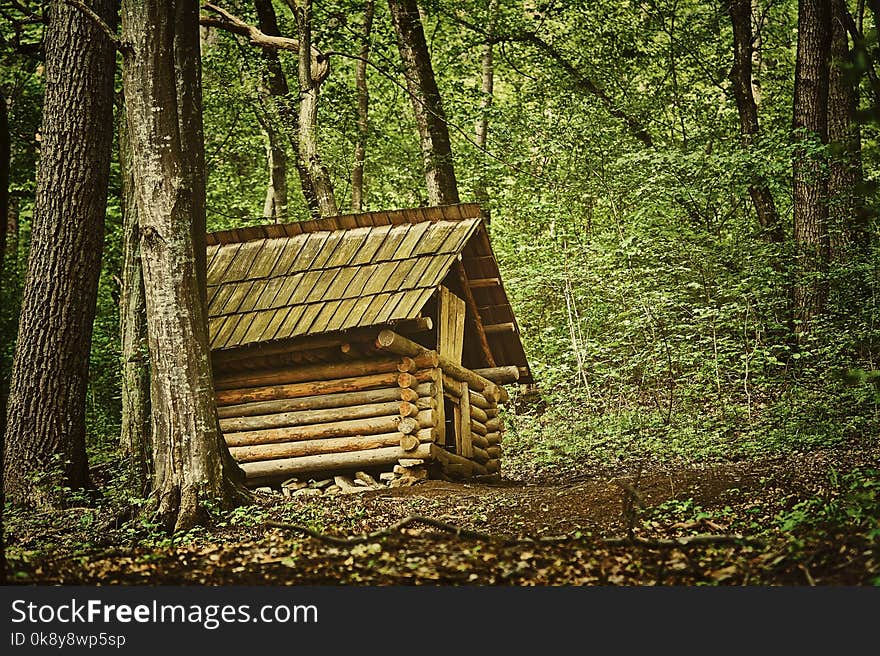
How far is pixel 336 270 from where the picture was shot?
41.1 ft

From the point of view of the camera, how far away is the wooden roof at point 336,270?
458 inches

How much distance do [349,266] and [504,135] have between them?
290 inches

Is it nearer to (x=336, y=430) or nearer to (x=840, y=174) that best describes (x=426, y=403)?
(x=336, y=430)

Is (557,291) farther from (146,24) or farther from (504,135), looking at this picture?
(146,24)

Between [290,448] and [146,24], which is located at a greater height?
[146,24]

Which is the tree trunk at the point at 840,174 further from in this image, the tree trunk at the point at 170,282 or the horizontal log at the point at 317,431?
the tree trunk at the point at 170,282

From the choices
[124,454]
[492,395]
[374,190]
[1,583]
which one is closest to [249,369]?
[124,454]

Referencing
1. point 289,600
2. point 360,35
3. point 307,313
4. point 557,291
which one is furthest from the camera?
point 557,291

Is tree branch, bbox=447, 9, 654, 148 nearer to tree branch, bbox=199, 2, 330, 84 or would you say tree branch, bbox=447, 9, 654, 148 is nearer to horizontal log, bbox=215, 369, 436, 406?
tree branch, bbox=199, 2, 330, 84

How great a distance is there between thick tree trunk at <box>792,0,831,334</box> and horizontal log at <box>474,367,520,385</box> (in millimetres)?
4878

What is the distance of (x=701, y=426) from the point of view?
15.4 m

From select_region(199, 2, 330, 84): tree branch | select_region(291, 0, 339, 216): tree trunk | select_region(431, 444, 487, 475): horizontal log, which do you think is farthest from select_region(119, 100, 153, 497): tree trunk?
select_region(199, 2, 330, 84): tree branch

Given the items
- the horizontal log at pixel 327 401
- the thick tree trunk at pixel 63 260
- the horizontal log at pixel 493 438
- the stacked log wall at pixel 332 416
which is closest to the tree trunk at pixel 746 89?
the horizontal log at pixel 493 438

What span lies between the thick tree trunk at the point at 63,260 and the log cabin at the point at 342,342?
2.01m
